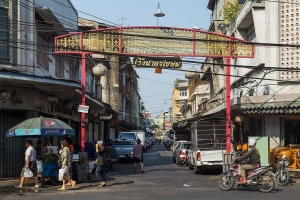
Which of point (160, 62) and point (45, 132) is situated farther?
point (160, 62)

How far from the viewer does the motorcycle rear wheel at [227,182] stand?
1576 centimetres

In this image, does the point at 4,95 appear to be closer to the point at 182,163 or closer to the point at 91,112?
the point at 91,112

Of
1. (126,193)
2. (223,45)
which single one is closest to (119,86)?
(223,45)

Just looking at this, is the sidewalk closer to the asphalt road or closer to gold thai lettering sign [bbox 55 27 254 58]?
the asphalt road

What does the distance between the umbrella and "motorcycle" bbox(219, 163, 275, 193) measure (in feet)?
20.5

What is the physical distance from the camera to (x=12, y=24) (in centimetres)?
1917

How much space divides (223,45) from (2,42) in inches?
391

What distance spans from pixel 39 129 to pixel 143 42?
6.87 meters

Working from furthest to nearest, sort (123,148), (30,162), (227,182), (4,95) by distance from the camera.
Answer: (123,148)
(4,95)
(30,162)
(227,182)

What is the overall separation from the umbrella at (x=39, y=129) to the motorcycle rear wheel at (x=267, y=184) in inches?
A: 289

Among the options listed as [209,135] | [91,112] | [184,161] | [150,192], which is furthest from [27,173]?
[184,161]

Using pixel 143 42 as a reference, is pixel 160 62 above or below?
below

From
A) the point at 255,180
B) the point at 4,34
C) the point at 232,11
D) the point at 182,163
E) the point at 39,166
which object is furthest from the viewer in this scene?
the point at 232,11

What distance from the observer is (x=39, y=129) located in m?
16.5
